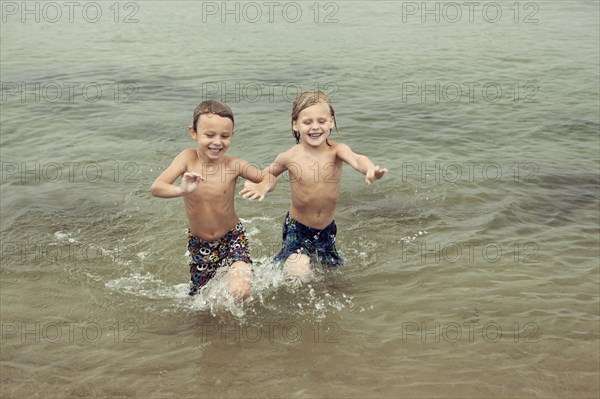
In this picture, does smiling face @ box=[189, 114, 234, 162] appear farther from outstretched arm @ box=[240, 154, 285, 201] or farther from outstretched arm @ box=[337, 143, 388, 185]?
outstretched arm @ box=[337, 143, 388, 185]

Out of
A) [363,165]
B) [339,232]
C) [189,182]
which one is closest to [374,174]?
[363,165]

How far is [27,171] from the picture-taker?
27.5 ft

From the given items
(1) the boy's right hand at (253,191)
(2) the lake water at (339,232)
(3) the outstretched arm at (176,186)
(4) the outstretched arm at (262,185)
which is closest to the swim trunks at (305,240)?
(2) the lake water at (339,232)

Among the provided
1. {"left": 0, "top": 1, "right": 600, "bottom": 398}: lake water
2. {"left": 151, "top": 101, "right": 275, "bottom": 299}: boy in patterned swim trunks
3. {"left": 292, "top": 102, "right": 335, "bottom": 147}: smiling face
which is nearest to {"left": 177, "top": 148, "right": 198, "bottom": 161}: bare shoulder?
{"left": 151, "top": 101, "right": 275, "bottom": 299}: boy in patterned swim trunks

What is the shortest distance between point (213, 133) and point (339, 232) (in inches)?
94.7

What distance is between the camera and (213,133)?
15.4 ft

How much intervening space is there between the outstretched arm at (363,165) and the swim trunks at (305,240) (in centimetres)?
65

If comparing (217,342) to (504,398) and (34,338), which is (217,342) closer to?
(34,338)

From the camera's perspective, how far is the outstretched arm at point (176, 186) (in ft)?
14.4

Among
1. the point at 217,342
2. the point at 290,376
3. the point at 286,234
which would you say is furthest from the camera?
the point at 286,234

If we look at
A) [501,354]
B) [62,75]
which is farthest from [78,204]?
[62,75]

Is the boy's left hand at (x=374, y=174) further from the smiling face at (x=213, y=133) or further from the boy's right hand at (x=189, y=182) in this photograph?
the boy's right hand at (x=189, y=182)

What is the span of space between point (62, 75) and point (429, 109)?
7.63 metres

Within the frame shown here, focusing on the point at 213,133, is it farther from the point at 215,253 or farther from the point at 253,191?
the point at 215,253
